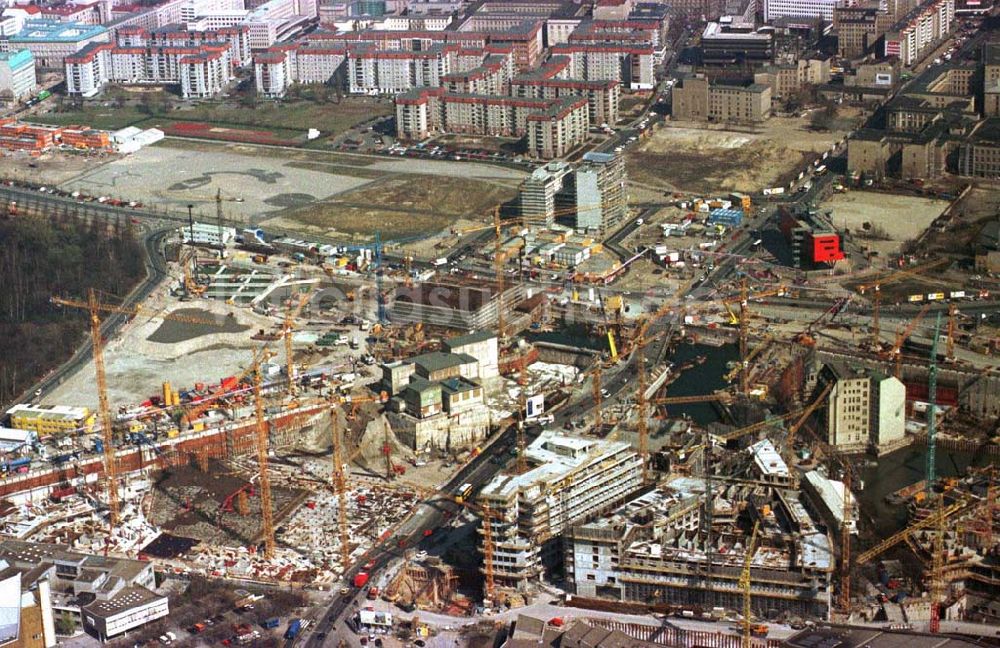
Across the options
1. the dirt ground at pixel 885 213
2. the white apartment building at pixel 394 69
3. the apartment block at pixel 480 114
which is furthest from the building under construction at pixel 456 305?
the white apartment building at pixel 394 69

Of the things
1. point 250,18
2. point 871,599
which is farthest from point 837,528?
point 250,18

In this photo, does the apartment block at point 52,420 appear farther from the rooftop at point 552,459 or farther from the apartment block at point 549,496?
the apartment block at point 549,496

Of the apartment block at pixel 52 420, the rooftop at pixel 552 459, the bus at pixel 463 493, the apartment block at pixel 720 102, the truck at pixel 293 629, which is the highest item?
the apartment block at pixel 720 102

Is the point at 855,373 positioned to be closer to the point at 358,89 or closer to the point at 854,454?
the point at 854,454

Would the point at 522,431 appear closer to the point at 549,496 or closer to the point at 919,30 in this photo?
the point at 549,496

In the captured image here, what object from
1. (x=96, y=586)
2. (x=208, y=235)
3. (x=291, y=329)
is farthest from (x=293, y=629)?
(x=208, y=235)

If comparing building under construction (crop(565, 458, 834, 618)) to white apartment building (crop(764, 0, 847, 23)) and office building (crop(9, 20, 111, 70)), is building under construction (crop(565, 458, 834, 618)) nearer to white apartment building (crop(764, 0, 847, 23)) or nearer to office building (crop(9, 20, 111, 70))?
white apartment building (crop(764, 0, 847, 23))

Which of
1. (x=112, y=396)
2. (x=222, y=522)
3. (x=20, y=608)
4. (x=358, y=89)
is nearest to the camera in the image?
(x=20, y=608)
